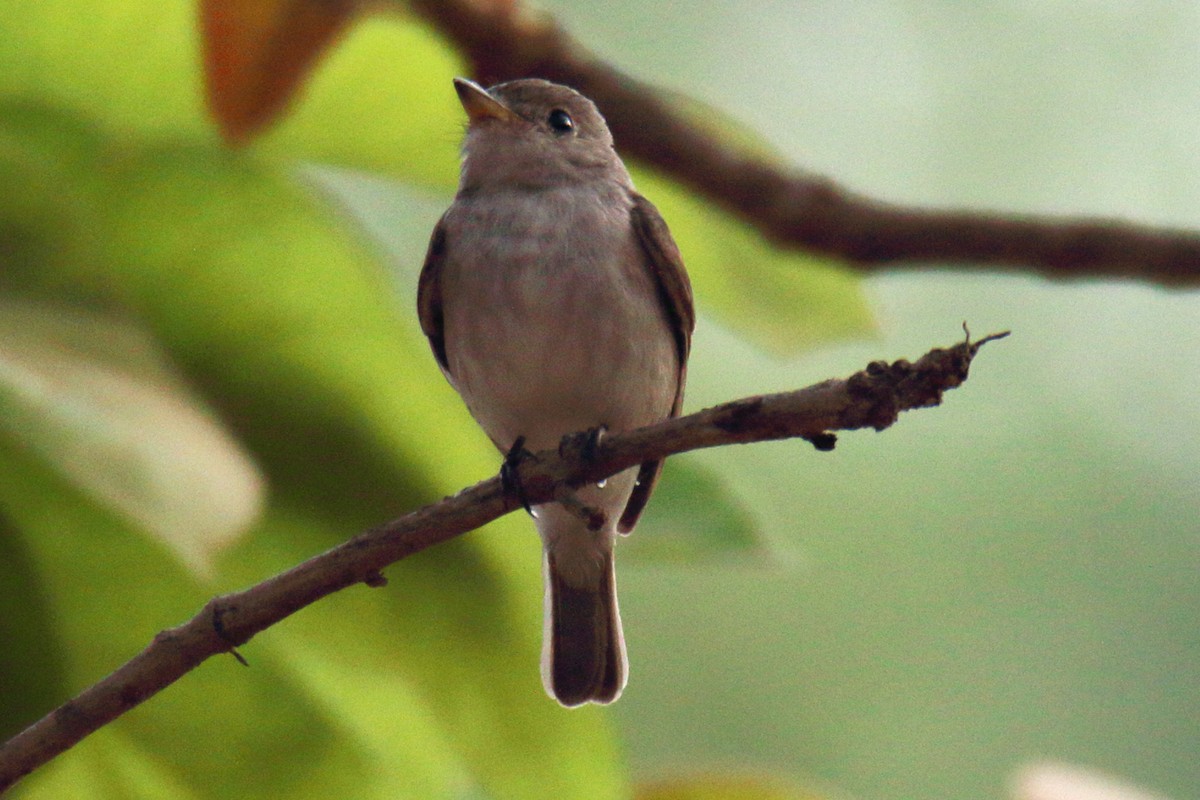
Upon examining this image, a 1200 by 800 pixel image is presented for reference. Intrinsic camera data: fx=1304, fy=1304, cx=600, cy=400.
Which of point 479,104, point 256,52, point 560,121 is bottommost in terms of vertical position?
point 256,52

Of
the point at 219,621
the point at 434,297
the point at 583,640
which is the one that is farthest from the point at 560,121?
the point at 219,621

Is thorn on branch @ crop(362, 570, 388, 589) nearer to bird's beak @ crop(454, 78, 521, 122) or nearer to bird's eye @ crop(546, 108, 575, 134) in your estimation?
bird's beak @ crop(454, 78, 521, 122)

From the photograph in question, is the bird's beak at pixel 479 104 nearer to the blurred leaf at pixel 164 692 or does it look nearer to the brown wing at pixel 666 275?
the brown wing at pixel 666 275

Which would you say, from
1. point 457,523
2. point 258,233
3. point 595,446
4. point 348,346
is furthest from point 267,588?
point 258,233

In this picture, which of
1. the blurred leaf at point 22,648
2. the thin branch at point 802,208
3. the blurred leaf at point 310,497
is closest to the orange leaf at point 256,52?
the blurred leaf at point 310,497

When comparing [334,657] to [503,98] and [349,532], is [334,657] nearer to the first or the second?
[349,532]

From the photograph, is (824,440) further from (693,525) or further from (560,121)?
(560,121)
